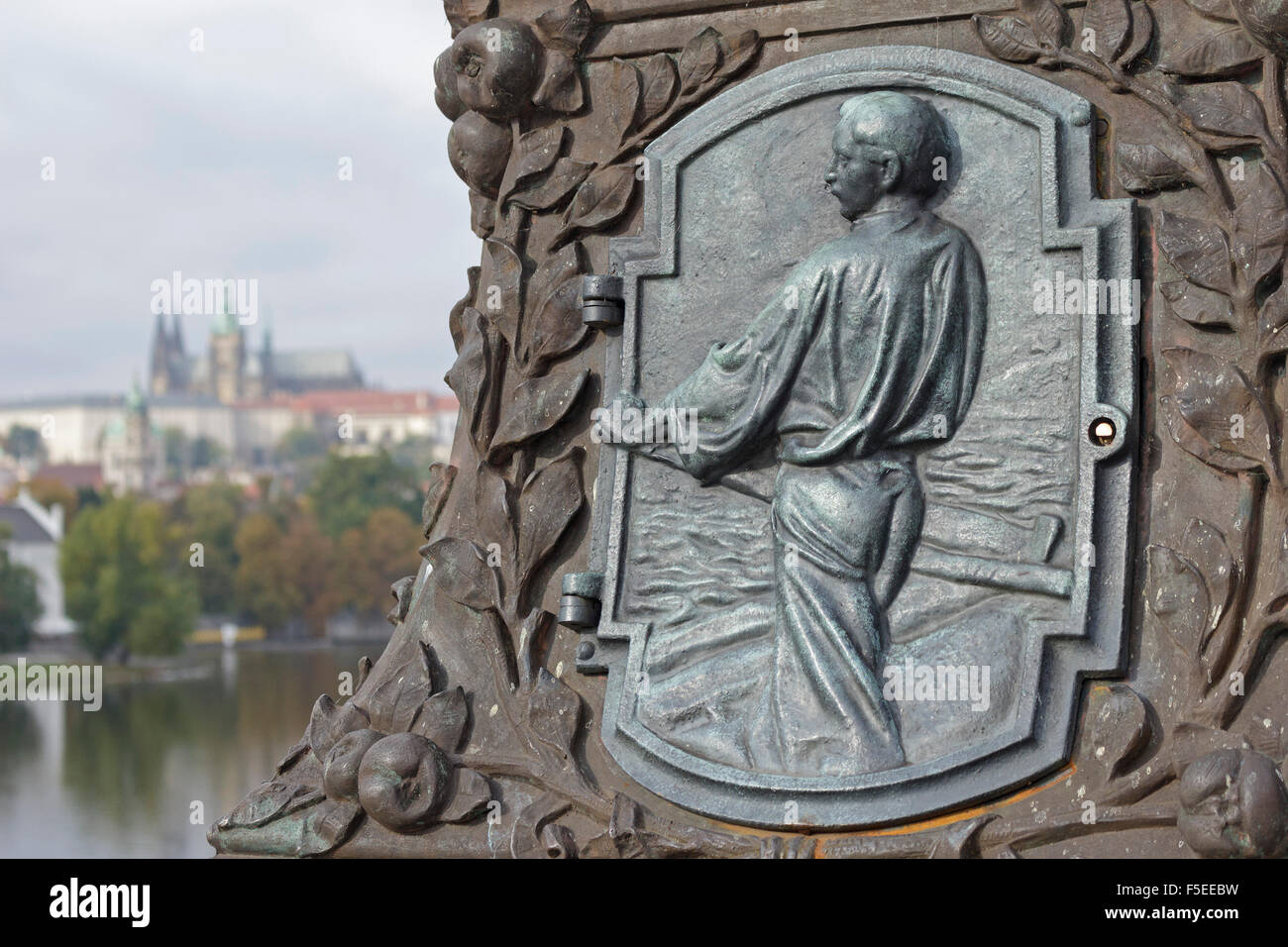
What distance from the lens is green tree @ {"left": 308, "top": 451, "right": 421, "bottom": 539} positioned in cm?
5047

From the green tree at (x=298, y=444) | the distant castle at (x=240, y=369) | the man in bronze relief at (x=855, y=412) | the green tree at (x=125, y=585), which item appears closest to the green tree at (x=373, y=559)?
the green tree at (x=125, y=585)

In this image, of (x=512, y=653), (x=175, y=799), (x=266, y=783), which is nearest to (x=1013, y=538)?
(x=512, y=653)

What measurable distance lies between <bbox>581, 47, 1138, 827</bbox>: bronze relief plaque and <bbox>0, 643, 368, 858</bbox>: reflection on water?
9368mm

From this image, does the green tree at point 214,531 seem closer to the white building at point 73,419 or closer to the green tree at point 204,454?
the green tree at point 204,454

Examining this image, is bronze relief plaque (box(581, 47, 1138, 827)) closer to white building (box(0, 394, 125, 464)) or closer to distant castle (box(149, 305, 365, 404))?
white building (box(0, 394, 125, 464))

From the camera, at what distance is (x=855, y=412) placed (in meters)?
4.89

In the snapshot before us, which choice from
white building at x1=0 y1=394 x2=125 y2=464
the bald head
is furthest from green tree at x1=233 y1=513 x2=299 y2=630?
the bald head

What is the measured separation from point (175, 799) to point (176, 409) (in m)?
71.4

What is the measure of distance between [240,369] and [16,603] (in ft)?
200

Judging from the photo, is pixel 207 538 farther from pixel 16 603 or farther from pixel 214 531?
pixel 16 603

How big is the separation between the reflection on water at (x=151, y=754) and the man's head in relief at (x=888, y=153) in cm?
977

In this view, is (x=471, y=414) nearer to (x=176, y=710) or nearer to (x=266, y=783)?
(x=266, y=783)

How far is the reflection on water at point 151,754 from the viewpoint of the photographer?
20562 mm

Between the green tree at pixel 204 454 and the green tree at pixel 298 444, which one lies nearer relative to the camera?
the green tree at pixel 298 444
